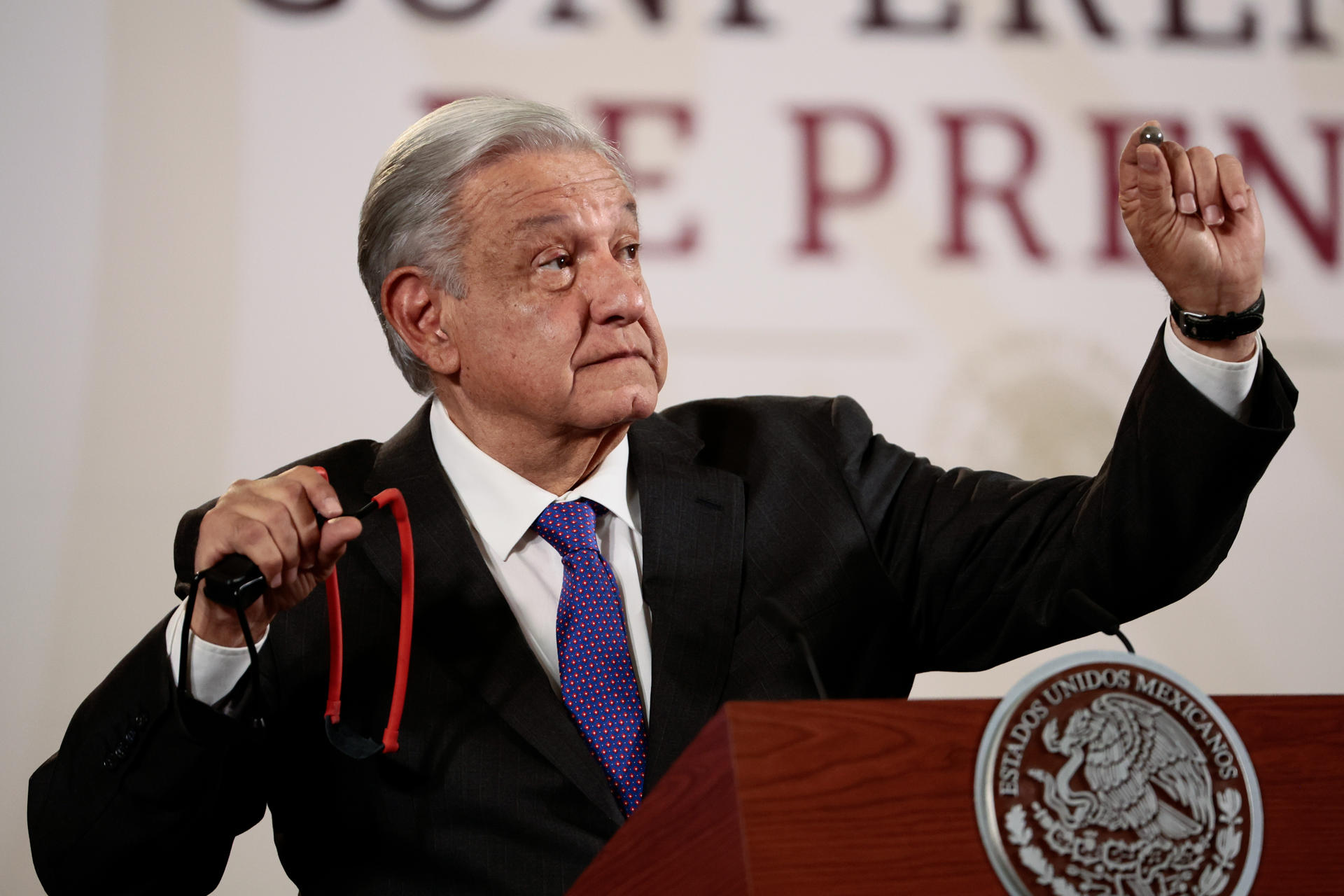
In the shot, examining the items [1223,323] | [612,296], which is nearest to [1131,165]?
[1223,323]

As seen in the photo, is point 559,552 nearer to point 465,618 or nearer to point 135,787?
point 465,618

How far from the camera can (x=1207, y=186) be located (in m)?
1.37

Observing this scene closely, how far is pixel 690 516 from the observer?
1792mm

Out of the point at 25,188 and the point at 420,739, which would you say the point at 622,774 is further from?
the point at 25,188

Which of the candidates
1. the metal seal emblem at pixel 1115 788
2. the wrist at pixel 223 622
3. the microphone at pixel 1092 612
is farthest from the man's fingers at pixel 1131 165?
the wrist at pixel 223 622

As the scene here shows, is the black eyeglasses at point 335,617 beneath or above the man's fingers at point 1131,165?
beneath

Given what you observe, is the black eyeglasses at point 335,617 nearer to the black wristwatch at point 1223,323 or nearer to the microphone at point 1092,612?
the microphone at point 1092,612

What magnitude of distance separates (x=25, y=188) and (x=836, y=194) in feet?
4.75

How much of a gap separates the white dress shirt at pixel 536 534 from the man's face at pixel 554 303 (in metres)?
0.07

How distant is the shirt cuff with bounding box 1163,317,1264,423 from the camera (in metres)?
1.40

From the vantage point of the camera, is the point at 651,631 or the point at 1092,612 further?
A: the point at 651,631

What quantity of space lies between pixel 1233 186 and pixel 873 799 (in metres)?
0.78

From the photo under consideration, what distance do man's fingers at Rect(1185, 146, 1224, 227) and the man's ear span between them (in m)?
0.96

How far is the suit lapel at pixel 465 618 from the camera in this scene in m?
1.57
